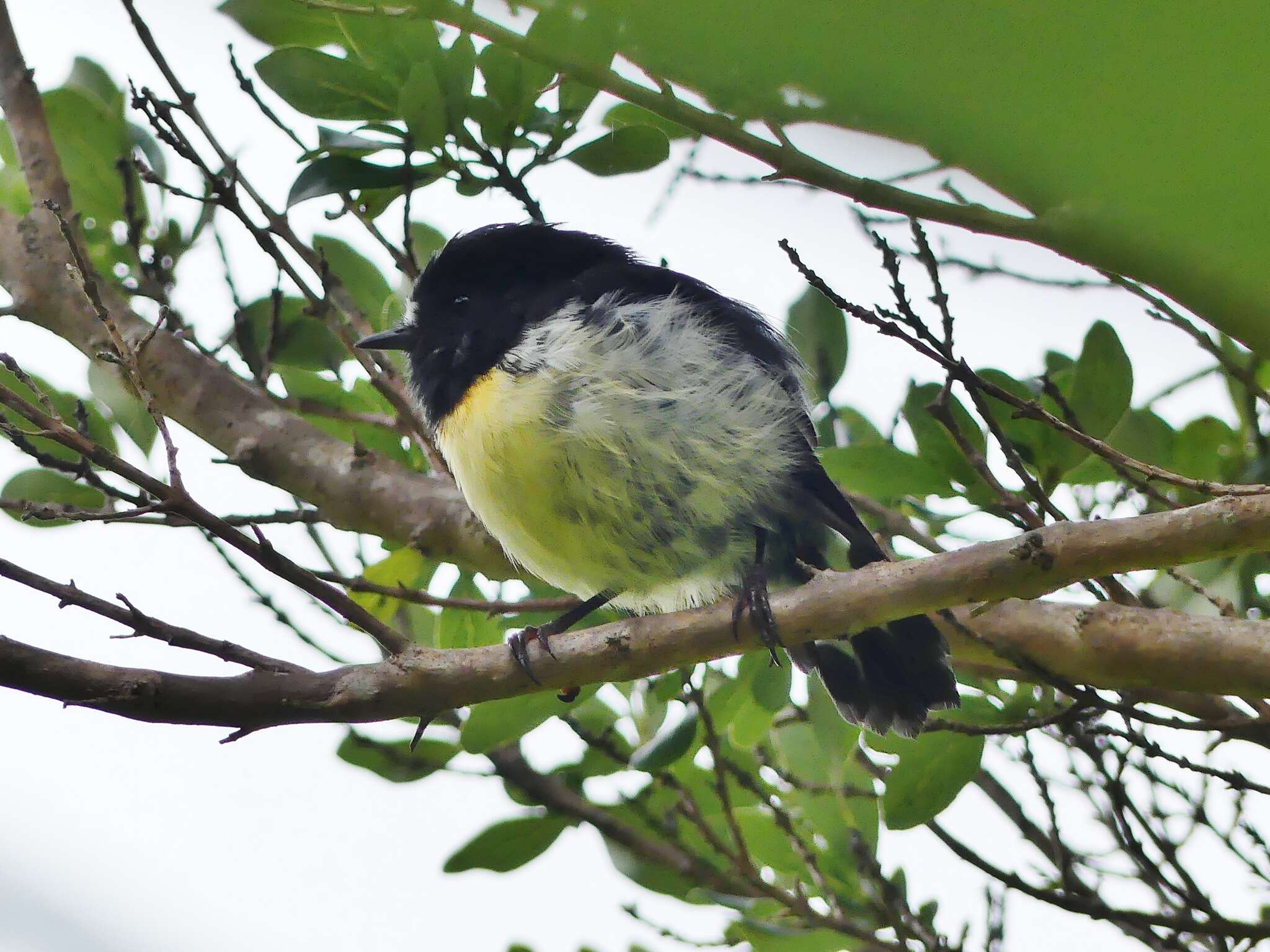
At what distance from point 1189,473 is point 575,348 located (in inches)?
58.6

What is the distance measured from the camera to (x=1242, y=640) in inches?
85.2

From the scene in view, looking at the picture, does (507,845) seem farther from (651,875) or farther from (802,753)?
(802,753)

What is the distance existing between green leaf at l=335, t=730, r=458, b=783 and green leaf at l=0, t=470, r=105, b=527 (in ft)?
2.89

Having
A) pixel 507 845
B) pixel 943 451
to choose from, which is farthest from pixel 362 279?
pixel 943 451

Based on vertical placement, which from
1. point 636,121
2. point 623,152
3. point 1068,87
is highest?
point 636,121

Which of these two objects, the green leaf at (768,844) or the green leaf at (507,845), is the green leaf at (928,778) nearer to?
the green leaf at (768,844)

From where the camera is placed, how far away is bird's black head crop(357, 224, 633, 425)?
3.10 meters

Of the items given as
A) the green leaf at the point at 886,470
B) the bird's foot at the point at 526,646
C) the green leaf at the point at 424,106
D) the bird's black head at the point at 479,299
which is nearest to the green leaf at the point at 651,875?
the bird's foot at the point at 526,646

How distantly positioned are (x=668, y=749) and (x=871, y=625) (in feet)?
2.94

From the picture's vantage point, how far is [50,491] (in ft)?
9.96

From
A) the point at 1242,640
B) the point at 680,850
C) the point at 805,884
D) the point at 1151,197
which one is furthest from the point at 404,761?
the point at 1151,197

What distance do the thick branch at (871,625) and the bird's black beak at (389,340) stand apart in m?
1.22

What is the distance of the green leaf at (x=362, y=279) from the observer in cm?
347

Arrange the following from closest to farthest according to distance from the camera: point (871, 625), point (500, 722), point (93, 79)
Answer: point (871, 625), point (500, 722), point (93, 79)
